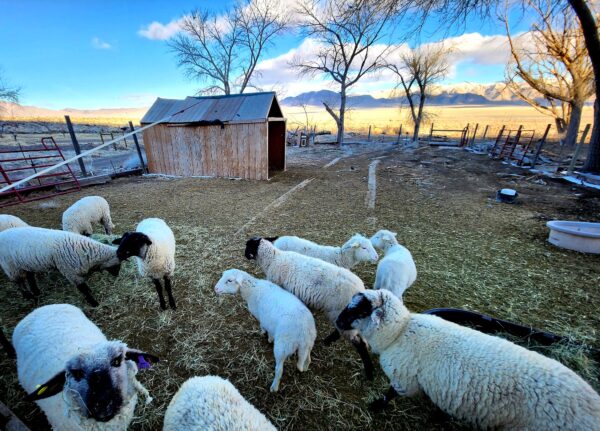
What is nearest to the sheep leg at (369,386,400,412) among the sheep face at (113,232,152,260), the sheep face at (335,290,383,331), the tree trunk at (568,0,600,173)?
the sheep face at (335,290,383,331)

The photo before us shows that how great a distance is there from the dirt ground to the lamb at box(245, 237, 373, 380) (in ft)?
1.48

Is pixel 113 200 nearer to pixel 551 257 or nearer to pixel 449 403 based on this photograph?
pixel 449 403

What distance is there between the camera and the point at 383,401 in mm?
2551

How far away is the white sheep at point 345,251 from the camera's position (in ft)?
13.8

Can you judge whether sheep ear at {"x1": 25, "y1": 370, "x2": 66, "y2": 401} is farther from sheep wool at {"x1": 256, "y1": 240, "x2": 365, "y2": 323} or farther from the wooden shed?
the wooden shed

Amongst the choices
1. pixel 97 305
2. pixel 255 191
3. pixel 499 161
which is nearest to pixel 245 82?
pixel 255 191

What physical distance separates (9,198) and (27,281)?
796cm

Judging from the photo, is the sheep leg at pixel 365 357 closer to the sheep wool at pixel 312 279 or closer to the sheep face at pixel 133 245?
the sheep wool at pixel 312 279

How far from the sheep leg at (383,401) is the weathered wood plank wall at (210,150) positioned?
447 inches

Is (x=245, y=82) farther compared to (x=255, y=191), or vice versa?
(x=245, y=82)

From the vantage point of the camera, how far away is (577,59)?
724 inches

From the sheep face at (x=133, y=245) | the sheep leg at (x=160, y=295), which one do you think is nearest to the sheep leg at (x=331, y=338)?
the sheep leg at (x=160, y=295)

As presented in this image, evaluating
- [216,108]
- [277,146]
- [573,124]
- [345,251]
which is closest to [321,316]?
[345,251]

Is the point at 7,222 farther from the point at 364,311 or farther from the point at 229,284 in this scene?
the point at 364,311
